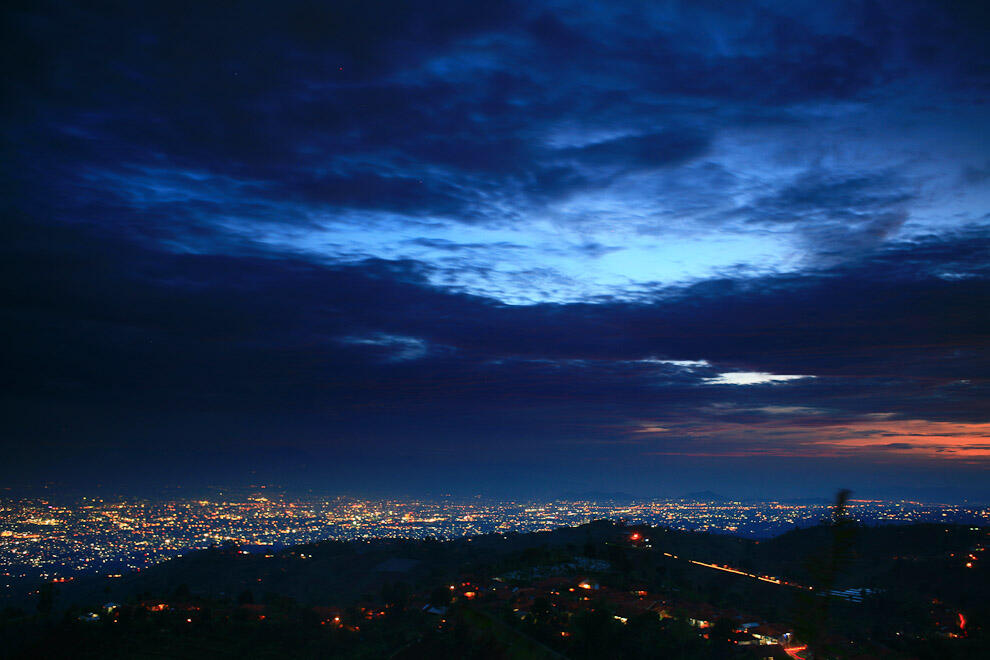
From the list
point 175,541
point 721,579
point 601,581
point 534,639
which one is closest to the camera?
point 534,639

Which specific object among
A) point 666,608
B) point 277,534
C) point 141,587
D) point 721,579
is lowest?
point 277,534

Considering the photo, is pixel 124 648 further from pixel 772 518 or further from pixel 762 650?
pixel 772 518

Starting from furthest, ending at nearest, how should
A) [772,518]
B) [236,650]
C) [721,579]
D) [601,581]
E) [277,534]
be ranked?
[772,518], [277,534], [721,579], [601,581], [236,650]

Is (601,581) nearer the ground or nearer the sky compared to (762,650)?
nearer the ground

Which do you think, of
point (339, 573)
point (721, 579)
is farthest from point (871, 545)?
point (339, 573)

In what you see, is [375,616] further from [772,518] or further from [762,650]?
[772,518]

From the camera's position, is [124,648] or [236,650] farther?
[236,650]

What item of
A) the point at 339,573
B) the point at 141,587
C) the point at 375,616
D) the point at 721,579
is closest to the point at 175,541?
the point at 141,587
